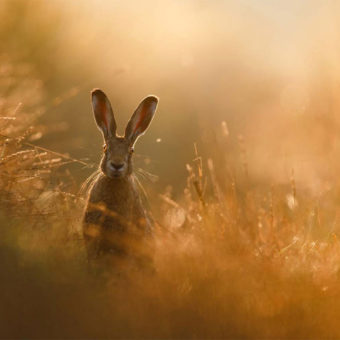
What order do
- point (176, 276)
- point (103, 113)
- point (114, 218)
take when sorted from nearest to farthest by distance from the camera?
point (176, 276) → point (114, 218) → point (103, 113)

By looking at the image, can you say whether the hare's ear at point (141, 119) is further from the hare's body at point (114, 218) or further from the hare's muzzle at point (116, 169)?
the hare's muzzle at point (116, 169)

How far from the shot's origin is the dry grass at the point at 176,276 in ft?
11.8

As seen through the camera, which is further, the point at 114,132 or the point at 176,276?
the point at 114,132

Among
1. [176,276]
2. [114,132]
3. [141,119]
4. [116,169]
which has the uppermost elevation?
[141,119]

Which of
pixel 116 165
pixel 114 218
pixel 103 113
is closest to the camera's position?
pixel 114 218

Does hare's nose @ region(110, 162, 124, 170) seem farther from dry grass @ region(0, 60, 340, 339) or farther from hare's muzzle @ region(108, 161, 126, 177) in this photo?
dry grass @ region(0, 60, 340, 339)

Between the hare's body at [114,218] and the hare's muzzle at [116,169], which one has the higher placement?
the hare's muzzle at [116,169]

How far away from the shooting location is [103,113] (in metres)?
5.44

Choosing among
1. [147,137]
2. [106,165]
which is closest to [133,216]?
[106,165]

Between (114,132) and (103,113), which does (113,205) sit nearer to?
(114,132)

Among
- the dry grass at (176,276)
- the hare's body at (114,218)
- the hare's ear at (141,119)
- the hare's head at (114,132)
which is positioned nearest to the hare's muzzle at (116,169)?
the hare's head at (114,132)

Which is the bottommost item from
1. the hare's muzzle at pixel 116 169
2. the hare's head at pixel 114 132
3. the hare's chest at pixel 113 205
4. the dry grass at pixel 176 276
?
the dry grass at pixel 176 276

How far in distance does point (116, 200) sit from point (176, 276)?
1176 mm

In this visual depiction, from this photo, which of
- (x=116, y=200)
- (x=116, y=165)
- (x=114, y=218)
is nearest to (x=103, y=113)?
(x=116, y=165)
